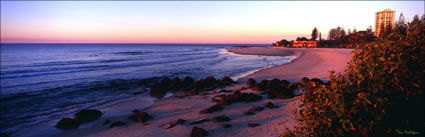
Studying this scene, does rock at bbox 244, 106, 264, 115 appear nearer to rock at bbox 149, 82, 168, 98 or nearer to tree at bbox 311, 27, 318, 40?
rock at bbox 149, 82, 168, 98

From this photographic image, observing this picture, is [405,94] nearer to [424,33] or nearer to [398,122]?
[398,122]

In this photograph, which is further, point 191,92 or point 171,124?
point 191,92

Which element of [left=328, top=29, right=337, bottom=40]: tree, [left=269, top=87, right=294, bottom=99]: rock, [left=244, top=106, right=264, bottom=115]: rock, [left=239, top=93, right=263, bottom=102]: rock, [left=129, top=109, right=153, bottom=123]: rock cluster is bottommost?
[left=129, top=109, right=153, bottom=123]: rock cluster

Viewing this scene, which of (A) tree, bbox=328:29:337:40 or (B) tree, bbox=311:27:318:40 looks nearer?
(A) tree, bbox=328:29:337:40

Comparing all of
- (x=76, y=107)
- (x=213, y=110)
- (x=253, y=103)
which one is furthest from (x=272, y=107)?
(x=76, y=107)

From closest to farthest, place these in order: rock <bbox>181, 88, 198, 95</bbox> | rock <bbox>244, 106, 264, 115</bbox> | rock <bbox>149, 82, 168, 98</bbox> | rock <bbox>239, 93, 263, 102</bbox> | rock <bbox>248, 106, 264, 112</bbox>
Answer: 1. rock <bbox>244, 106, 264, 115</bbox>
2. rock <bbox>248, 106, 264, 112</bbox>
3. rock <bbox>239, 93, 263, 102</bbox>
4. rock <bbox>181, 88, 198, 95</bbox>
5. rock <bbox>149, 82, 168, 98</bbox>

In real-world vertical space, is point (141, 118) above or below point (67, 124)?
above

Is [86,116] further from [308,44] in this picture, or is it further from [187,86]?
[308,44]

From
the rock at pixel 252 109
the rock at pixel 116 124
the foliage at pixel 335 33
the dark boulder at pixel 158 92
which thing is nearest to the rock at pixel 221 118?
the rock at pixel 252 109

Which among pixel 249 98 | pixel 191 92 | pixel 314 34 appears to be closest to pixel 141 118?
pixel 249 98

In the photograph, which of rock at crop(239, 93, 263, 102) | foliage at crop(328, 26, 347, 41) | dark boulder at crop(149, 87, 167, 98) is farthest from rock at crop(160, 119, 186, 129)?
foliage at crop(328, 26, 347, 41)

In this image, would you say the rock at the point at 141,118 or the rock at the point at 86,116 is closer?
the rock at the point at 141,118

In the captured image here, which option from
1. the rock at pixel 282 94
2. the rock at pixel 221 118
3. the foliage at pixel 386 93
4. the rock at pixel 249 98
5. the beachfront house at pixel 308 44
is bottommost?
the rock at pixel 221 118

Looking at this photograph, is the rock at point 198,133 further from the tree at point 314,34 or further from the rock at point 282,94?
the tree at point 314,34
